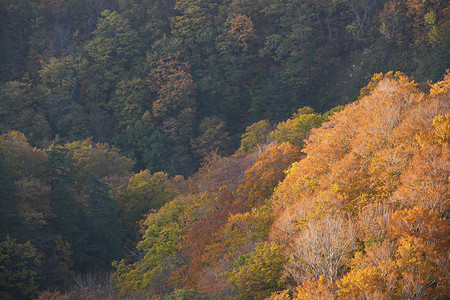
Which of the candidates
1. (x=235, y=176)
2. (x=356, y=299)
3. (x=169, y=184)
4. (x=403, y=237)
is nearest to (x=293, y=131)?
(x=235, y=176)

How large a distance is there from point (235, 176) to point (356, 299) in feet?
62.3

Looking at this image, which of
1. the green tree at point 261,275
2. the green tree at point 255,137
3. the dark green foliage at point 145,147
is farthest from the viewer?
the dark green foliage at point 145,147

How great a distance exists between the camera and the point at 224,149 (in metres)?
51.9

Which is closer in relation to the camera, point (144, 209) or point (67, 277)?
point (67, 277)

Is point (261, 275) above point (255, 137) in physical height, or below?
above

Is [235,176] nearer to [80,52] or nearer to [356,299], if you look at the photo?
[356,299]

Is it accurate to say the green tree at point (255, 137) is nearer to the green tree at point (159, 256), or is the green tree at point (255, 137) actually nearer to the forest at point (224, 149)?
the forest at point (224, 149)

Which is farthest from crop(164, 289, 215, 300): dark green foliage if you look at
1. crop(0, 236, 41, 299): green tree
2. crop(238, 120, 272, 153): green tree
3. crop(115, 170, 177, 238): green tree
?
crop(238, 120, 272, 153): green tree

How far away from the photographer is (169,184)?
133 feet

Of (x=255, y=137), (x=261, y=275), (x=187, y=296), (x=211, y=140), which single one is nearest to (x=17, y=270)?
(x=187, y=296)

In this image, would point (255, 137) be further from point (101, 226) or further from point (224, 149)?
point (101, 226)

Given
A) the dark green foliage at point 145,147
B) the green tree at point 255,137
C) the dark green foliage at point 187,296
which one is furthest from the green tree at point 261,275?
the dark green foliage at point 145,147

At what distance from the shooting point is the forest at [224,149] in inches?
650

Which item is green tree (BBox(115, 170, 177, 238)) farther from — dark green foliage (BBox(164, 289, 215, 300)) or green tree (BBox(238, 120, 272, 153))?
dark green foliage (BBox(164, 289, 215, 300))
